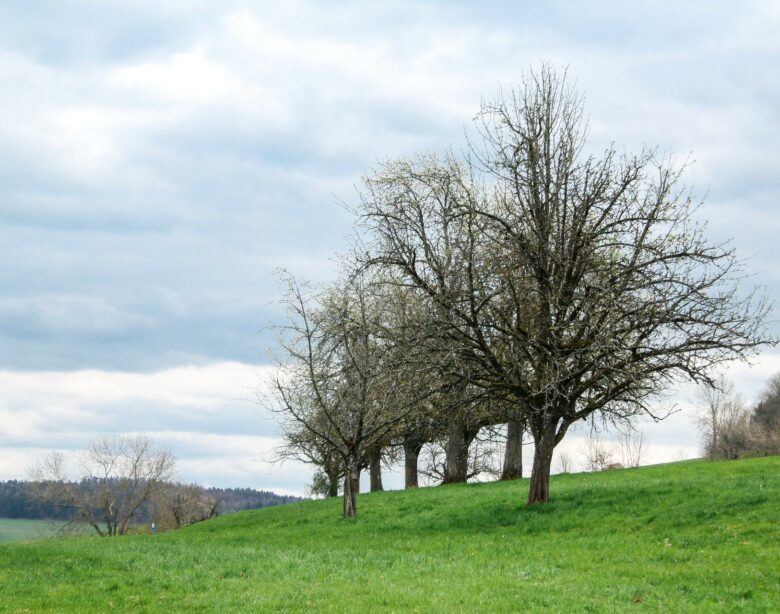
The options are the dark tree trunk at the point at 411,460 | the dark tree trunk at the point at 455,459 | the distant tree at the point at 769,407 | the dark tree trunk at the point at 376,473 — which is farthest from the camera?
the distant tree at the point at 769,407

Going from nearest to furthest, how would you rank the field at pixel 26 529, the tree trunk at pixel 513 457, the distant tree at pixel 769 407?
1. the tree trunk at pixel 513 457
2. the field at pixel 26 529
3. the distant tree at pixel 769 407

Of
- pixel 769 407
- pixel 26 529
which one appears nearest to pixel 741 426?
pixel 769 407

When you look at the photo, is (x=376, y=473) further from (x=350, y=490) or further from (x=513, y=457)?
(x=350, y=490)

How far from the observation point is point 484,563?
61.0 ft

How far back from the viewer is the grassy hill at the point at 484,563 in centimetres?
1454

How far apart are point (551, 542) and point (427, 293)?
9.42 meters

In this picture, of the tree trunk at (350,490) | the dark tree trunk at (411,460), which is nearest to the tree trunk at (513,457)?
the dark tree trunk at (411,460)

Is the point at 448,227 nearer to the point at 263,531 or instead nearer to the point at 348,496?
the point at 348,496

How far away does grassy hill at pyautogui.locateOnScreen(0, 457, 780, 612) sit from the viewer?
47.7 feet

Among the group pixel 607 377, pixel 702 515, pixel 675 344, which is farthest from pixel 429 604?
pixel 675 344

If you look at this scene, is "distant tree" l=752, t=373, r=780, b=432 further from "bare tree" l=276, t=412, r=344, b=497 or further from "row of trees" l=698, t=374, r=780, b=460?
"bare tree" l=276, t=412, r=344, b=497

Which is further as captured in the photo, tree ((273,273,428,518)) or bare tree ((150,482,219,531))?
bare tree ((150,482,219,531))

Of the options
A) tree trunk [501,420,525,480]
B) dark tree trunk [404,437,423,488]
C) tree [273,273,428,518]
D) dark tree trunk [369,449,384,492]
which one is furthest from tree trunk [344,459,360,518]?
dark tree trunk [369,449,384,492]

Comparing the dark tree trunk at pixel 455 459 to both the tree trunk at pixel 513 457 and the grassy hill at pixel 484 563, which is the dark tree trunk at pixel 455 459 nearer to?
the tree trunk at pixel 513 457
